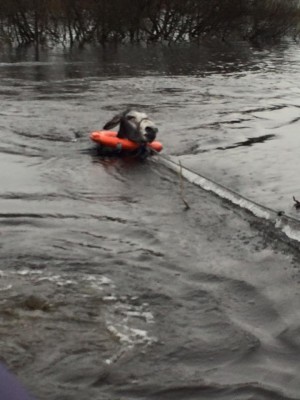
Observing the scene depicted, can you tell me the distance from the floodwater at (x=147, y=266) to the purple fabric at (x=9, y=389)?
6.02 ft

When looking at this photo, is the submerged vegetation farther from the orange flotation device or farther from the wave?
the wave

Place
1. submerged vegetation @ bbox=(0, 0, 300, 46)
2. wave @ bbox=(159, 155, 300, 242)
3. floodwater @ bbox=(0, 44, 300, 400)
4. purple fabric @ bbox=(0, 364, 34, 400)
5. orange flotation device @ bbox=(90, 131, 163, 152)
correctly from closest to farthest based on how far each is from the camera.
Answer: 1. purple fabric @ bbox=(0, 364, 34, 400)
2. floodwater @ bbox=(0, 44, 300, 400)
3. wave @ bbox=(159, 155, 300, 242)
4. orange flotation device @ bbox=(90, 131, 163, 152)
5. submerged vegetation @ bbox=(0, 0, 300, 46)

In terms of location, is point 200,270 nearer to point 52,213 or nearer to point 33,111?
point 52,213

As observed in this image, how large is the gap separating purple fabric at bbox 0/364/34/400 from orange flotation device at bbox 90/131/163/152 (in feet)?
28.4

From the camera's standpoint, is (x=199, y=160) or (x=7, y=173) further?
(x=199, y=160)

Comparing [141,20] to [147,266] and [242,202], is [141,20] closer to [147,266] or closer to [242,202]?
[242,202]

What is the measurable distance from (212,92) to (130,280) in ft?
47.8

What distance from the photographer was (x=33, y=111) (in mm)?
15836

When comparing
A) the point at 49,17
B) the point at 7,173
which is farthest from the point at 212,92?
the point at 49,17

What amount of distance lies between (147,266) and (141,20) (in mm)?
35228

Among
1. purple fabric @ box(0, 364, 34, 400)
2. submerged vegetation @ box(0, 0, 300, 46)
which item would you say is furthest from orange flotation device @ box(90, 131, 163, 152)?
submerged vegetation @ box(0, 0, 300, 46)

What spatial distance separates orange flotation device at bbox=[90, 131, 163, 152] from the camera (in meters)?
11.1

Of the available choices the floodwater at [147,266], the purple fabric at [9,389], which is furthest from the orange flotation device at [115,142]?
the purple fabric at [9,389]

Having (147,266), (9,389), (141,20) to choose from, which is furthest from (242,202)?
(141,20)
